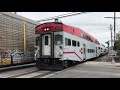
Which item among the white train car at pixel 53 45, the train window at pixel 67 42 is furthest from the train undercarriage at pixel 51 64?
the train window at pixel 67 42

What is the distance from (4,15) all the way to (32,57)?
550 centimetres

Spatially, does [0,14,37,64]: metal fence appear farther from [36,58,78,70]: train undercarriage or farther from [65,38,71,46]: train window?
[65,38,71,46]: train window

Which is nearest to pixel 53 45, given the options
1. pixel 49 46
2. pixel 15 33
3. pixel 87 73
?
pixel 49 46

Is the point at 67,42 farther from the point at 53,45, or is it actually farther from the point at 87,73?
the point at 87,73

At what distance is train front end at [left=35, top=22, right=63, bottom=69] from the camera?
16344mm

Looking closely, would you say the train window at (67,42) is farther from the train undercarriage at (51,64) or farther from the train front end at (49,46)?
the train undercarriage at (51,64)

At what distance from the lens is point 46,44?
16672mm

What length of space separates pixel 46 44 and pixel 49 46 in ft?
0.92

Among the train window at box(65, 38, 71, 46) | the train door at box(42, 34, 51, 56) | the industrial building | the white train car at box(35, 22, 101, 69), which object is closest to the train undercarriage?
the white train car at box(35, 22, 101, 69)
